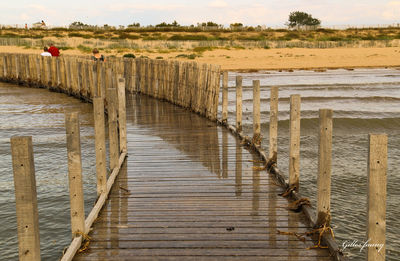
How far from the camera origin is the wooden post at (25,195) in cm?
400

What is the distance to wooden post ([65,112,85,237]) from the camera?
5109mm

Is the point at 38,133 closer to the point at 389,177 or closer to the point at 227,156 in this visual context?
the point at 227,156

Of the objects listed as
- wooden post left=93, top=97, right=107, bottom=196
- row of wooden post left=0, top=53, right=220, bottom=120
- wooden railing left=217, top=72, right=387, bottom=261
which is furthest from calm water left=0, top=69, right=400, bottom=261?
wooden railing left=217, top=72, right=387, bottom=261

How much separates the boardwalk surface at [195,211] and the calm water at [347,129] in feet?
5.02

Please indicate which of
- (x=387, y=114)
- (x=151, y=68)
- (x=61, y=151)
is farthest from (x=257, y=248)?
(x=387, y=114)

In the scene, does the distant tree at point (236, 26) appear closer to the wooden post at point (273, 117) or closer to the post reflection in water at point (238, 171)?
the post reflection in water at point (238, 171)

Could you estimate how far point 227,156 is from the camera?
29.9 ft

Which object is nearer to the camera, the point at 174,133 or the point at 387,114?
the point at 174,133

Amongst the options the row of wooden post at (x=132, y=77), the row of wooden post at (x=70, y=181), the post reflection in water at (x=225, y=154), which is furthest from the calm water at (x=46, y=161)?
the post reflection in water at (x=225, y=154)

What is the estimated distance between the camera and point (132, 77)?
18703 millimetres

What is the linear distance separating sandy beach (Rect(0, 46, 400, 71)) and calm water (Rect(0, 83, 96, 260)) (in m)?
21.5

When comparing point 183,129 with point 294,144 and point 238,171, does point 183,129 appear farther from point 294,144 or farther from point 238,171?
point 294,144

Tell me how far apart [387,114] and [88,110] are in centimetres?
1062

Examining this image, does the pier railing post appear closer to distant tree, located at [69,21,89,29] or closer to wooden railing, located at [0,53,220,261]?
wooden railing, located at [0,53,220,261]
